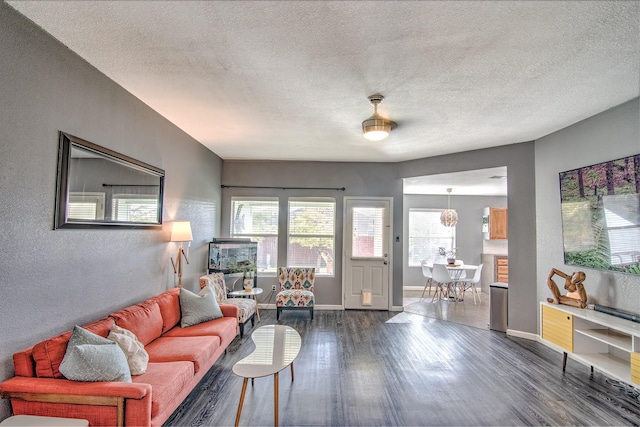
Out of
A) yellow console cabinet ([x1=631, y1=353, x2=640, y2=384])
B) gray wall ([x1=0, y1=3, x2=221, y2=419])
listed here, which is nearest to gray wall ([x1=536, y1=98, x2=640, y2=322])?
yellow console cabinet ([x1=631, y1=353, x2=640, y2=384])

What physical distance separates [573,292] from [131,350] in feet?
14.7

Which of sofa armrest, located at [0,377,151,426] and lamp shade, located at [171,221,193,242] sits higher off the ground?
lamp shade, located at [171,221,193,242]

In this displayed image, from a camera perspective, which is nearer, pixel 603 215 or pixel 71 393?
pixel 71 393

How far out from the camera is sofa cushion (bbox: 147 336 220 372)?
2.53 metres

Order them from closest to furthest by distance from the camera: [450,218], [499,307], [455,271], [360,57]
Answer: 1. [360,57]
2. [499,307]
3. [455,271]
4. [450,218]

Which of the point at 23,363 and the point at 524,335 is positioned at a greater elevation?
the point at 23,363

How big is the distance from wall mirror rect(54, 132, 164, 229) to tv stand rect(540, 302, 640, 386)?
4574 mm

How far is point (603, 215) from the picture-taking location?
316 cm

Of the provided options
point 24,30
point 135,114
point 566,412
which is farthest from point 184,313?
point 566,412

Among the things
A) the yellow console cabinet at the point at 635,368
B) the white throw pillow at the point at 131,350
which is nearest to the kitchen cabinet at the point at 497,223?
the yellow console cabinet at the point at 635,368

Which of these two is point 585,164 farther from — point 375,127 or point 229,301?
point 229,301

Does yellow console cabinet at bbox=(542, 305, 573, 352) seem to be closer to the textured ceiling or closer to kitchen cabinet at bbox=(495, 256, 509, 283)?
the textured ceiling

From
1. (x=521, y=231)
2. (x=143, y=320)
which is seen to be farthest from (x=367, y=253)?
(x=143, y=320)

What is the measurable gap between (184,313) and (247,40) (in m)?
2.80
